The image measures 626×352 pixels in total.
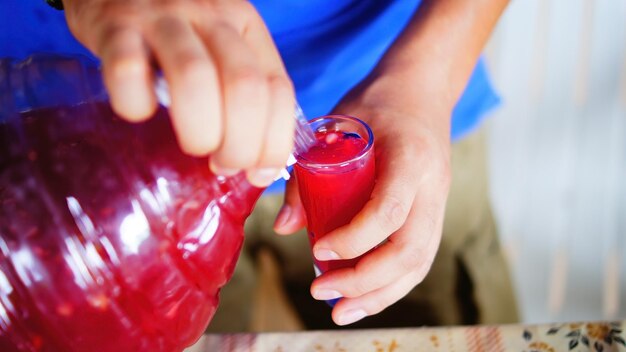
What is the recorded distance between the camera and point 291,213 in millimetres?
739

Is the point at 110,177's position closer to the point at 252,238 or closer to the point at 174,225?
the point at 174,225

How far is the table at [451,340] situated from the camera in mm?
682

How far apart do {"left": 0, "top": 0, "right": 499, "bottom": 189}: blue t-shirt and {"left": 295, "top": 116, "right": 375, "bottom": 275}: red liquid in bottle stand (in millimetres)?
249

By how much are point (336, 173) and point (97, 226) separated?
0.22 metres

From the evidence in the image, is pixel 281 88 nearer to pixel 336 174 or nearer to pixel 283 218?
pixel 336 174

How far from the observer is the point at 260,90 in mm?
437

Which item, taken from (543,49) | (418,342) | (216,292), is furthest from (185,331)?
(543,49)

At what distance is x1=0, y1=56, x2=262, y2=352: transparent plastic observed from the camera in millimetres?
495

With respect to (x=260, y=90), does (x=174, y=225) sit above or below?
below

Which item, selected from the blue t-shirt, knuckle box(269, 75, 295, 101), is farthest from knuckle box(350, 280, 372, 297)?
the blue t-shirt

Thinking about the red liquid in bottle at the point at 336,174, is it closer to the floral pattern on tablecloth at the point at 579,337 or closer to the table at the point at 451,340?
the table at the point at 451,340

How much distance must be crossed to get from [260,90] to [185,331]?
Result: 243 mm

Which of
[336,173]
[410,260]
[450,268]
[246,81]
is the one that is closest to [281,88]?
[246,81]

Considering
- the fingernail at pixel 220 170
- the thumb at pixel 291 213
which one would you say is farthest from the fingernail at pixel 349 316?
the fingernail at pixel 220 170
